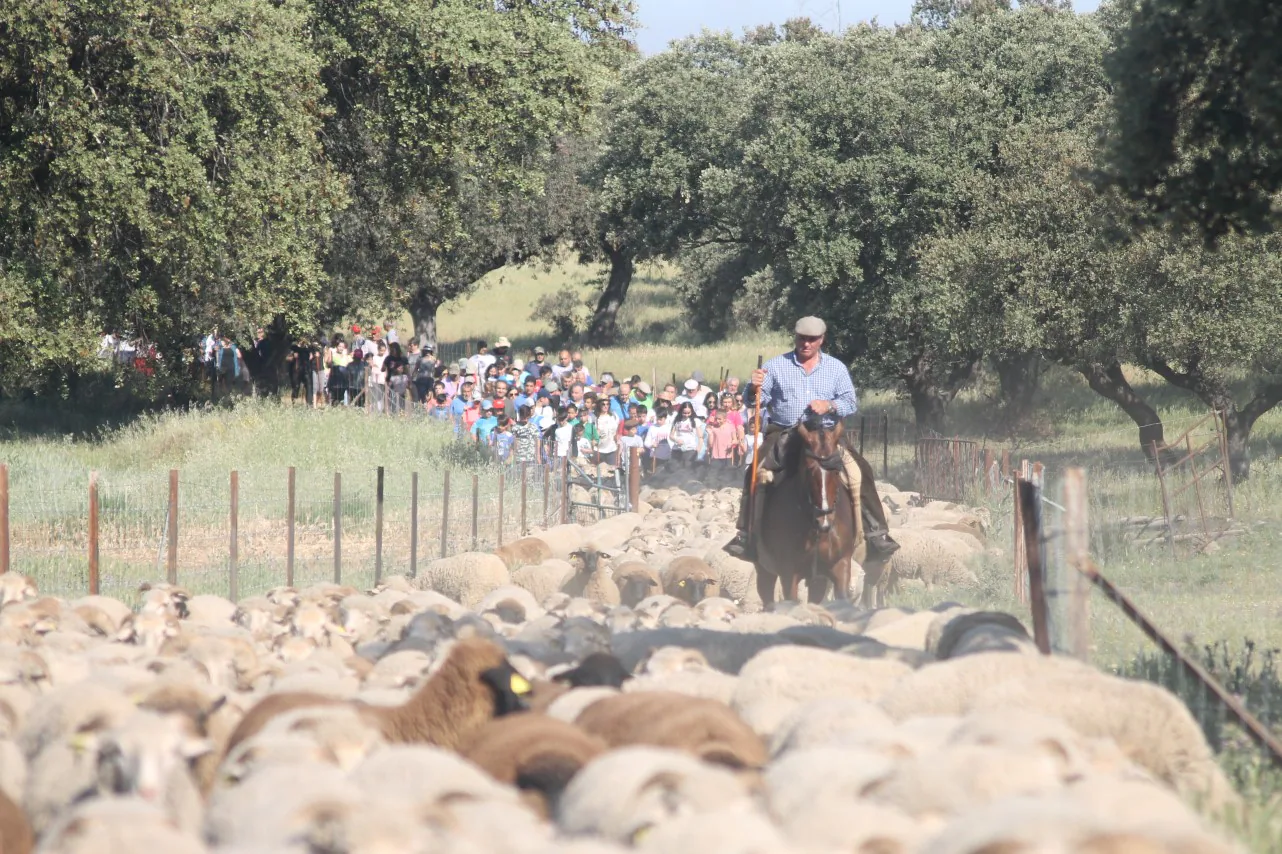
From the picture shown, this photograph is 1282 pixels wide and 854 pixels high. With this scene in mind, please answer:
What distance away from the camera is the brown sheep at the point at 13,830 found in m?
5.55

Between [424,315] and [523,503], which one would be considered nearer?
[523,503]

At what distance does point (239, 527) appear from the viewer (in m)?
18.4

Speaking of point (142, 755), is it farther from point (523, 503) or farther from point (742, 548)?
point (523, 503)

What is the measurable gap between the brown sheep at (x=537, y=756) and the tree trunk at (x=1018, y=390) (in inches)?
1157

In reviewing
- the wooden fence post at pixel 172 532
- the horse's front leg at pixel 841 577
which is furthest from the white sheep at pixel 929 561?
the wooden fence post at pixel 172 532

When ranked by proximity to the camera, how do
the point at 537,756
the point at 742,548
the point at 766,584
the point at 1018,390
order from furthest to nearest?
the point at 1018,390 → the point at 766,584 → the point at 742,548 → the point at 537,756

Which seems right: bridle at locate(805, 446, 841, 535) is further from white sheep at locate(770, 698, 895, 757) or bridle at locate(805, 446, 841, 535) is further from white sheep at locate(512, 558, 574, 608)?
white sheep at locate(770, 698, 895, 757)

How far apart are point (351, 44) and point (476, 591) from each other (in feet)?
44.0

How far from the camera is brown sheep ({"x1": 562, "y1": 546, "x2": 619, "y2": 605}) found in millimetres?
15773

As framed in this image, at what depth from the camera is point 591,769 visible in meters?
5.61

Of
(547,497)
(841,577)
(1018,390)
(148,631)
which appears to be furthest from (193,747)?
(1018,390)

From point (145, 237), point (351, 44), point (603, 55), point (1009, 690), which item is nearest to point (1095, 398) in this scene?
point (603, 55)

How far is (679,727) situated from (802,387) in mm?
7730

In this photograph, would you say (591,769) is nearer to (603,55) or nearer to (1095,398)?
(603,55)
